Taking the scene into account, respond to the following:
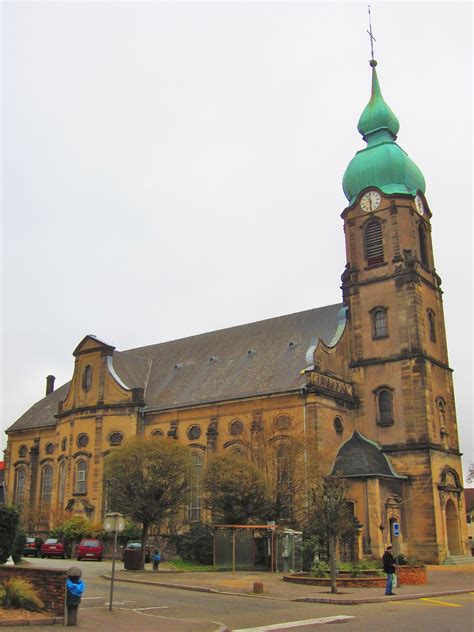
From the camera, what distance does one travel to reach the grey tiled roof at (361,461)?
41.9m

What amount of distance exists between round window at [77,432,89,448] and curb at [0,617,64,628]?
1502 inches

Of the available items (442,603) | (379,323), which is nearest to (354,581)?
(442,603)

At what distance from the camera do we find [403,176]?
50875mm

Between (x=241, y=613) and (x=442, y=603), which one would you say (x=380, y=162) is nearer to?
(x=442, y=603)

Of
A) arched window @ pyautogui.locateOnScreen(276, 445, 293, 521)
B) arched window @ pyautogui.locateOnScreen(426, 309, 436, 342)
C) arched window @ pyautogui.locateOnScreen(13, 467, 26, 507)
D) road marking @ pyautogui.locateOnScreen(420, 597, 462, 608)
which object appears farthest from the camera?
arched window @ pyautogui.locateOnScreen(13, 467, 26, 507)

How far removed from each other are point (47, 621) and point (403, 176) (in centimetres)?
4242

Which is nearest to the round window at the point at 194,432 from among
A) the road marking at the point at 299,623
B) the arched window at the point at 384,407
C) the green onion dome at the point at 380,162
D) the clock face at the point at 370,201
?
the arched window at the point at 384,407

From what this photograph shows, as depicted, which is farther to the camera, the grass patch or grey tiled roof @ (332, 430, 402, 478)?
grey tiled roof @ (332, 430, 402, 478)

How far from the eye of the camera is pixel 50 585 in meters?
16.8

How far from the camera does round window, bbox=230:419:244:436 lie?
4756 centimetres

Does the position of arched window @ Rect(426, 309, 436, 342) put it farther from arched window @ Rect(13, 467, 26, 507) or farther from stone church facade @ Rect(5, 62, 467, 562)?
arched window @ Rect(13, 467, 26, 507)

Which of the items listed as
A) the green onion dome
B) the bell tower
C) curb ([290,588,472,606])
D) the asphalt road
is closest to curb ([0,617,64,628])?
the asphalt road

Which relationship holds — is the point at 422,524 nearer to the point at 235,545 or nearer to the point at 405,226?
the point at 235,545

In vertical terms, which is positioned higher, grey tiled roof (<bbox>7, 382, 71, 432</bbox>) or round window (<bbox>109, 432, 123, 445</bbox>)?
grey tiled roof (<bbox>7, 382, 71, 432</bbox>)
